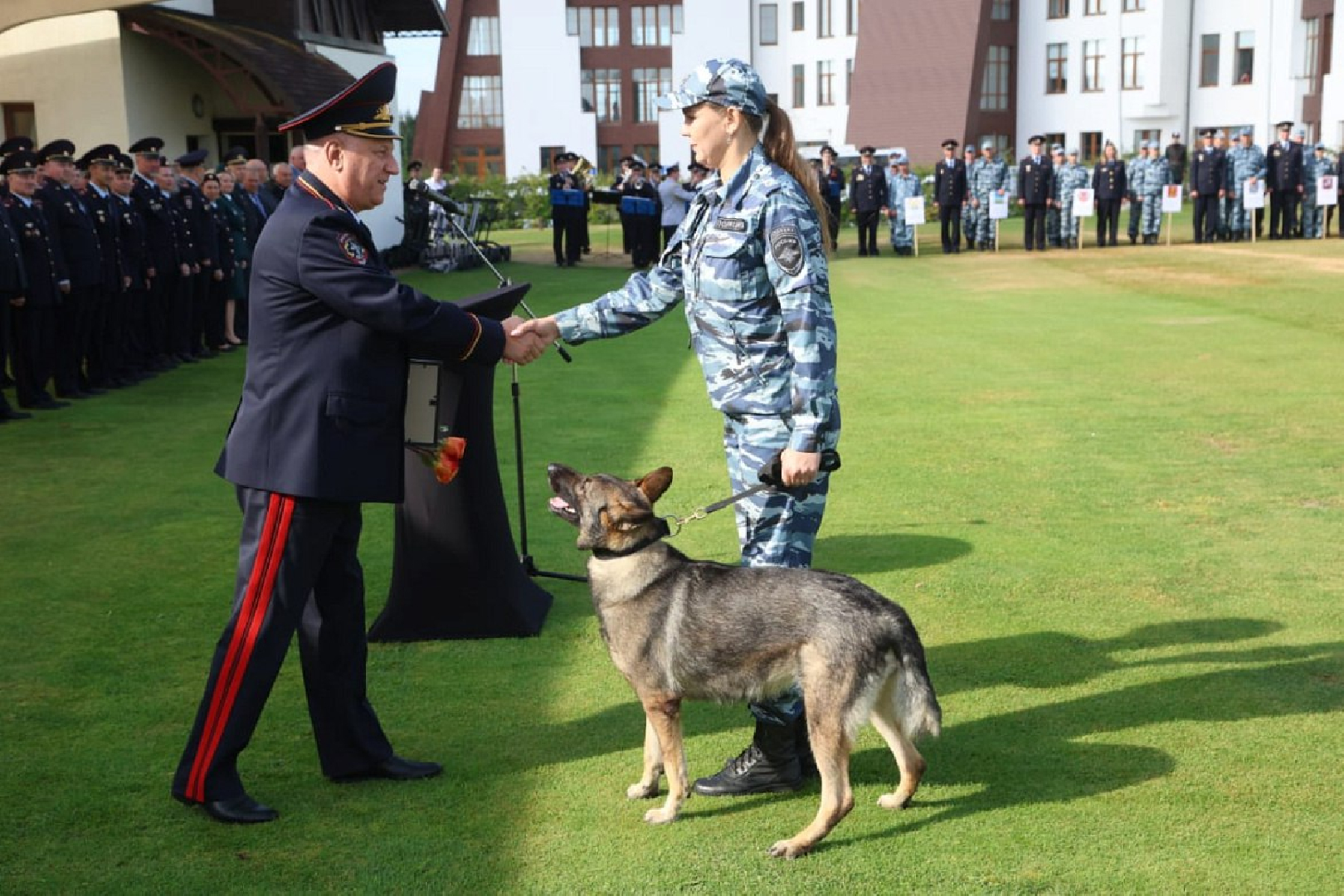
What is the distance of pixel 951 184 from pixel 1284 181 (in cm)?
771

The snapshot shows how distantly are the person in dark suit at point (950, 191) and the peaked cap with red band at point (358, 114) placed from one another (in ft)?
91.4

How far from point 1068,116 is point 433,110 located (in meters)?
31.5

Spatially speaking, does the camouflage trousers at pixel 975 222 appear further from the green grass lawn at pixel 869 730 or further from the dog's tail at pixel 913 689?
the dog's tail at pixel 913 689

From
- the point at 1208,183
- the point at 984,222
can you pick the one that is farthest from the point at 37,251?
the point at 1208,183

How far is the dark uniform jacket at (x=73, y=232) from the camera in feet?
41.7

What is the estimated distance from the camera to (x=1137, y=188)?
3216cm

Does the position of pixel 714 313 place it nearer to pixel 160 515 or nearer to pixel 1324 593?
pixel 1324 593

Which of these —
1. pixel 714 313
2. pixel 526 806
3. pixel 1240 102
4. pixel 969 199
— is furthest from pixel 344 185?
pixel 1240 102

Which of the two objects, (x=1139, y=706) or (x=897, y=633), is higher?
(x=897, y=633)

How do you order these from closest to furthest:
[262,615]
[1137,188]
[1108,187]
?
[262,615] → [1108,187] → [1137,188]

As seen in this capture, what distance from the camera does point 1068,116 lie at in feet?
207

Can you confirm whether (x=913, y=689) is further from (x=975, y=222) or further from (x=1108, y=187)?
(x=975, y=222)

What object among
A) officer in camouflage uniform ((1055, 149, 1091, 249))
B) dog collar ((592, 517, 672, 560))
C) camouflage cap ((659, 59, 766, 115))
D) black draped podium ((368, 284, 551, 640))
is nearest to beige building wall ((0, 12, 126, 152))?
black draped podium ((368, 284, 551, 640))

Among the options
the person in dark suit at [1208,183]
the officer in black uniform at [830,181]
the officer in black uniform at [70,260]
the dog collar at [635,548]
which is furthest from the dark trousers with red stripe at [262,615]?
the person in dark suit at [1208,183]
